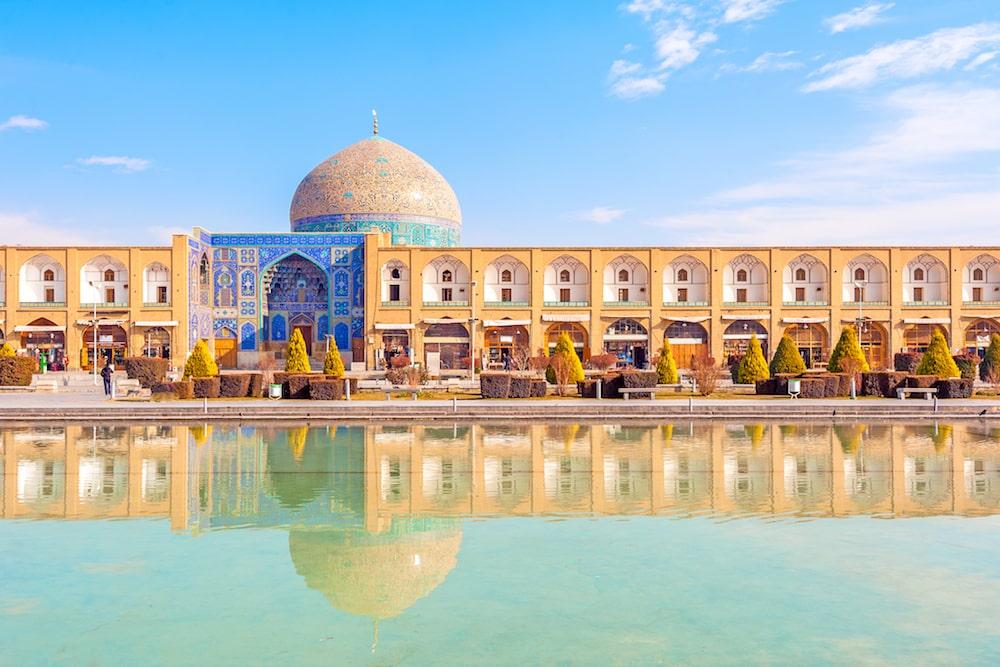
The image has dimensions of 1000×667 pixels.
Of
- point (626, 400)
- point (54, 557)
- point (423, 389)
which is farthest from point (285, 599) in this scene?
point (423, 389)

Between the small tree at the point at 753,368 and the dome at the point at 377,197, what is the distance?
56.1 feet

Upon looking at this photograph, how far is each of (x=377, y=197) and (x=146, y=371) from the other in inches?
592

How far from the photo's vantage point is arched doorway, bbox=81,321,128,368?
32.1 m

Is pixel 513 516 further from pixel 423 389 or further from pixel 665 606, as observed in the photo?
pixel 423 389

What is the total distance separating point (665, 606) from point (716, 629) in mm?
421

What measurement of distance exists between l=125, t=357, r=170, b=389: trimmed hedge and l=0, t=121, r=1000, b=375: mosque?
7884 millimetres

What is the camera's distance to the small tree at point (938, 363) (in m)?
20.5

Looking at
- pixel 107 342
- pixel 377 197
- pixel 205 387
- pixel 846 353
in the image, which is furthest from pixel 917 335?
pixel 107 342

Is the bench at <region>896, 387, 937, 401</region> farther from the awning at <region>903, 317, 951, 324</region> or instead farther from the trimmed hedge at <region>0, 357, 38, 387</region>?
the trimmed hedge at <region>0, 357, 38, 387</region>

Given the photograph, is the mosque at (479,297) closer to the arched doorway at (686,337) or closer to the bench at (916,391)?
the arched doorway at (686,337)

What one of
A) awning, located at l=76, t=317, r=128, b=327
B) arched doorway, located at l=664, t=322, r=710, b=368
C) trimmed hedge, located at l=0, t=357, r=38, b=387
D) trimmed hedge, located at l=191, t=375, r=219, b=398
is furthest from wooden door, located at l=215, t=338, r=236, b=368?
arched doorway, located at l=664, t=322, r=710, b=368

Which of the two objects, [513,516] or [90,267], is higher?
[90,267]

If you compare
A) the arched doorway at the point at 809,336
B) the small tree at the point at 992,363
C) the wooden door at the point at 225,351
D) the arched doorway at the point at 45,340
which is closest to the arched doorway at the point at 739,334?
the arched doorway at the point at 809,336

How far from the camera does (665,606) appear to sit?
Result: 5.15 m
